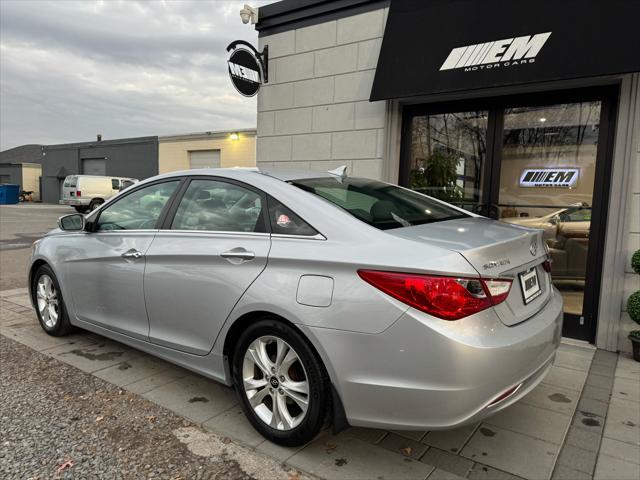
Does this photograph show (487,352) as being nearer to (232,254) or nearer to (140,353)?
(232,254)

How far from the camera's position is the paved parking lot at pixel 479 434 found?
2.50 meters

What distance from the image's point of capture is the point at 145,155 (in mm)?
29859

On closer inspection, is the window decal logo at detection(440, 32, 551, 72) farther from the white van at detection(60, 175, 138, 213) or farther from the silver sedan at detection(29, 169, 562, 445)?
the white van at detection(60, 175, 138, 213)

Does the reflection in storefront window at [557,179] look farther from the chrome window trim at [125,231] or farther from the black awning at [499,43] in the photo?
the chrome window trim at [125,231]

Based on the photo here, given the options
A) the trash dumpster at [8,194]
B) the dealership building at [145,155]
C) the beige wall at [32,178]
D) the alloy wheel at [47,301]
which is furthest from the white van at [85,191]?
the alloy wheel at [47,301]

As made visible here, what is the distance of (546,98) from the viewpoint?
191 inches

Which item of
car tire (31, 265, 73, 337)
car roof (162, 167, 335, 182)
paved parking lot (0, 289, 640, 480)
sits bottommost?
paved parking lot (0, 289, 640, 480)

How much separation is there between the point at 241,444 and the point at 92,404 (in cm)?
116

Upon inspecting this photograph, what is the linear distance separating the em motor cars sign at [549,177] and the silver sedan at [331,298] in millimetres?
2141

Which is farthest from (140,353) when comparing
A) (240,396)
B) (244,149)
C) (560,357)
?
(244,149)

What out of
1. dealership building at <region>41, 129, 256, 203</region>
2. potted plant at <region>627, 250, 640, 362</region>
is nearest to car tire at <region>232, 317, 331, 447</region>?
potted plant at <region>627, 250, 640, 362</region>

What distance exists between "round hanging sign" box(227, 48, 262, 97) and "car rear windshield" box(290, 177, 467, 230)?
377 cm

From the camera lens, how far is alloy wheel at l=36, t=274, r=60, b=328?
4.37 meters

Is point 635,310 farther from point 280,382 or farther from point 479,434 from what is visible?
point 280,382
